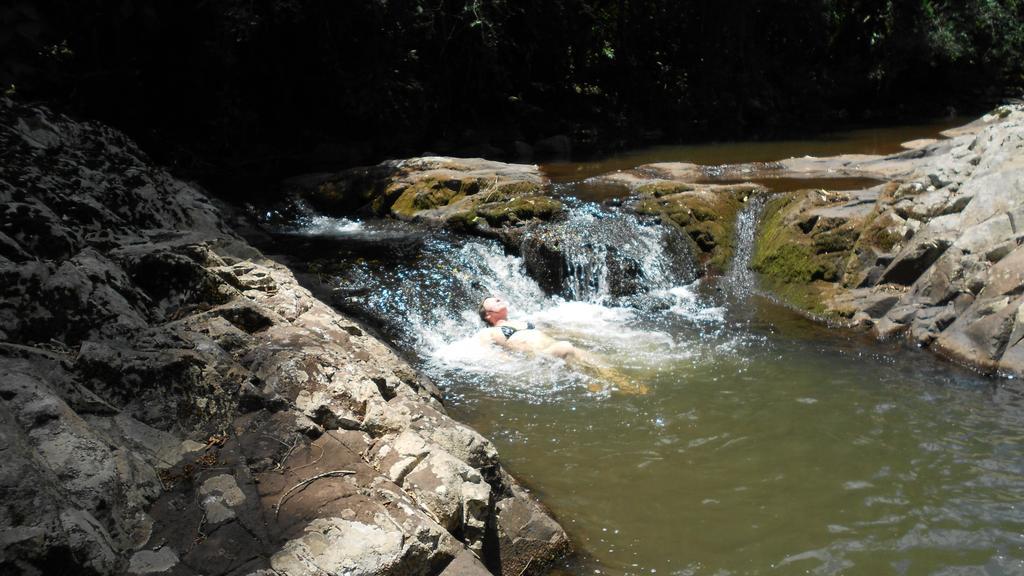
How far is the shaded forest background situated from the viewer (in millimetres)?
13109

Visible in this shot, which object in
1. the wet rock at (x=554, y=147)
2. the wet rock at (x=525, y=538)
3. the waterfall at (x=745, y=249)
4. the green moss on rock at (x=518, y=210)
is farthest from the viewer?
the wet rock at (x=554, y=147)

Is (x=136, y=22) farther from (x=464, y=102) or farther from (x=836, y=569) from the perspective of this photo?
(x=836, y=569)

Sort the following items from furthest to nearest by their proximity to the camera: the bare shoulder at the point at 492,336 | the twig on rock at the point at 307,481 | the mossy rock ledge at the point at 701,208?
the mossy rock ledge at the point at 701,208 → the bare shoulder at the point at 492,336 → the twig on rock at the point at 307,481

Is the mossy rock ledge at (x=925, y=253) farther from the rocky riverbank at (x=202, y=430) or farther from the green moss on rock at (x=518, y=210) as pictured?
the rocky riverbank at (x=202, y=430)

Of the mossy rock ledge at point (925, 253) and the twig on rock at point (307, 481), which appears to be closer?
the twig on rock at point (307, 481)

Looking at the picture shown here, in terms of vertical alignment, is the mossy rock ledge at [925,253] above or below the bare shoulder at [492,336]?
above

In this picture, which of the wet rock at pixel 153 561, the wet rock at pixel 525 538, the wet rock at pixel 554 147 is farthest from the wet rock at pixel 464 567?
the wet rock at pixel 554 147

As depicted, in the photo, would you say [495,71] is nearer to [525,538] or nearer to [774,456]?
[774,456]

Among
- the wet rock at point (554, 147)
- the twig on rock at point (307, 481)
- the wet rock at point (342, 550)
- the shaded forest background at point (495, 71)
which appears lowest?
the wet rock at point (342, 550)

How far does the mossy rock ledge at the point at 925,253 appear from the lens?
20.9 feet

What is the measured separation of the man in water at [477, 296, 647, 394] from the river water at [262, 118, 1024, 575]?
2.4 inches

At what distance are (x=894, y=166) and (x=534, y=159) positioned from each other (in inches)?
274

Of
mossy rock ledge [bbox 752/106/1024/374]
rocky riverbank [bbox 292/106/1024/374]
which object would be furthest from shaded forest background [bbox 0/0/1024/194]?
mossy rock ledge [bbox 752/106/1024/374]

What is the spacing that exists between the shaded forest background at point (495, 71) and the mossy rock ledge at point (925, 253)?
7910 millimetres
